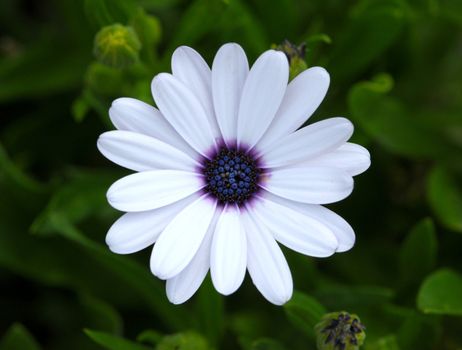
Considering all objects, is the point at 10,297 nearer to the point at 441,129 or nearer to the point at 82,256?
the point at 82,256

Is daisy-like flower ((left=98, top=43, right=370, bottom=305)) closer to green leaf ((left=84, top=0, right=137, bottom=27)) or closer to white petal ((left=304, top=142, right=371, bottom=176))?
white petal ((left=304, top=142, right=371, bottom=176))

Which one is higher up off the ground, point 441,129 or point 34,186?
point 34,186

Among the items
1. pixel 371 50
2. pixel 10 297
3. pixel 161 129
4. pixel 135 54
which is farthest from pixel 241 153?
pixel 10 297

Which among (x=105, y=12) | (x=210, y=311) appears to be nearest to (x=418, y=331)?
(x=210, y=311)

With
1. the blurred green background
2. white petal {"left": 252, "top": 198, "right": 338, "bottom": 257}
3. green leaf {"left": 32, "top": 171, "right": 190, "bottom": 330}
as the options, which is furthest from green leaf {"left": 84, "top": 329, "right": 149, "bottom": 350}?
white petal {"left": 252, "top": 198, "right": 338, "bottom": 257}

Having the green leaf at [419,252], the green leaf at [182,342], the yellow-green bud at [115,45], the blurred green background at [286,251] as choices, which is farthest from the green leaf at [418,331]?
the yellow-green bud at [115,45]
